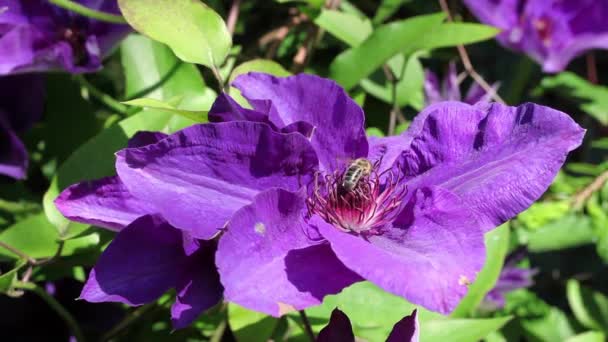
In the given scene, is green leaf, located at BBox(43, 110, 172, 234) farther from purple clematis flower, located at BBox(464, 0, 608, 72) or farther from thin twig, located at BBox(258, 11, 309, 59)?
purple clematis flower, located at BBox(464, 0, 608, 72)

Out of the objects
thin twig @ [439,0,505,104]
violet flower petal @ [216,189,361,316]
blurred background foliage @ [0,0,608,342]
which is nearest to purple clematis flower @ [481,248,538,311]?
blurred background foliage @ [0,0,608,342]

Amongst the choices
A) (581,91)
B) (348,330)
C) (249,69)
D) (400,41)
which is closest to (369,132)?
(400,41)

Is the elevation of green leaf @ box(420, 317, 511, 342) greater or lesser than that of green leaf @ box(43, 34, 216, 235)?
lesser

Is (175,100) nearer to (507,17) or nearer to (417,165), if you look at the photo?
(417,165)

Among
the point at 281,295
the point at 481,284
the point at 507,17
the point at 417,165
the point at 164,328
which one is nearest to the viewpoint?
the point at 281,295

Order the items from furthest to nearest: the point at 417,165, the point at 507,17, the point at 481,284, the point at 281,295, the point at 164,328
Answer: the point at 507,17, the point at 164,328, the point at 481,284, the point at 417,165, the point at 281,295

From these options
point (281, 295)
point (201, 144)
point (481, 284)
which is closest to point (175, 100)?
point (201, 144)

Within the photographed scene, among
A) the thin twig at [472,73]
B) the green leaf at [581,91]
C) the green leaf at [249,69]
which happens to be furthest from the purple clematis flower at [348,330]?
the green leaf at [581,91]

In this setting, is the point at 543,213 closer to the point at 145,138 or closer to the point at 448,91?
A: the point at 448,91
